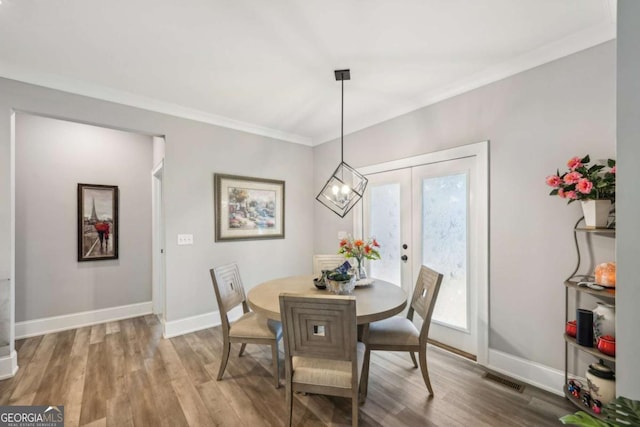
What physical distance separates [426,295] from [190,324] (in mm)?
2735

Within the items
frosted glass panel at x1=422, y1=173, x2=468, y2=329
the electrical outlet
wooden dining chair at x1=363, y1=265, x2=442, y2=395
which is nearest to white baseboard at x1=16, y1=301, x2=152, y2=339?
the electrical outlet

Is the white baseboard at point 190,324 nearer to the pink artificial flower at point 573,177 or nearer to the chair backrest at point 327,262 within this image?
the chair backrest at point 327,262

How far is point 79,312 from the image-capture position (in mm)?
3455

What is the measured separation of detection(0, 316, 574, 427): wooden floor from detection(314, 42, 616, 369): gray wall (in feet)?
1.69

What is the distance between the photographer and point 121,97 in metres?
2.78

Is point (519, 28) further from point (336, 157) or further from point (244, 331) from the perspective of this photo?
point (244, 331)

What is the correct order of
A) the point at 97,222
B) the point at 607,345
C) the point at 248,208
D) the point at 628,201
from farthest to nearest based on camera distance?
the point at 248,208 < the point at 97,222 < the point at 607,345 < the point at 628,201

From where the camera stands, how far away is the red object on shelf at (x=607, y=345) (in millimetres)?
1621

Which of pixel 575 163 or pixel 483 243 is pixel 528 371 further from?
pixel 575 163

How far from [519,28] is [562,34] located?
356mm

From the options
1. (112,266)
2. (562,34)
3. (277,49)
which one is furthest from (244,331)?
(562,34)

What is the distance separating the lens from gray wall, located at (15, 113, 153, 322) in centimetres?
318

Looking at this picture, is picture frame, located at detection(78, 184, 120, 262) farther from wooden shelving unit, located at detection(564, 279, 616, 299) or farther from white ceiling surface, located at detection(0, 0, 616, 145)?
wooden shelving unit, located at detection(564, 279, 616, 299)

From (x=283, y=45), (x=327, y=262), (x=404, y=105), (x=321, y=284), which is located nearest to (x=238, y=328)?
(x=321, y=284)
